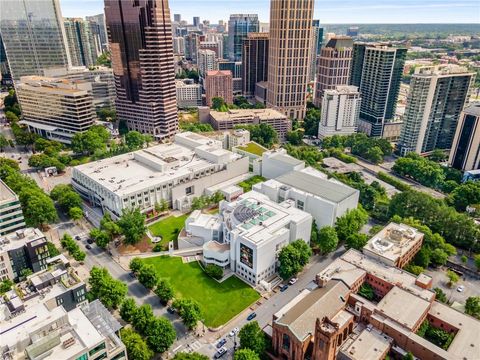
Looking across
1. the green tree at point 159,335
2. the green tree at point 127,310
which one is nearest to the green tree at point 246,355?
the green tree at point 159,335

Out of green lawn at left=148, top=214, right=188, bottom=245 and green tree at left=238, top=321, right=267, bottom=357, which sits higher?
green tree at left=238, top=321, right=267, bottom=357

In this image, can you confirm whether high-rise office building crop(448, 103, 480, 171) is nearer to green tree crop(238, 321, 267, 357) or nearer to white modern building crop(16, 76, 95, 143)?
green tree crop(238, 321, 267, 357)

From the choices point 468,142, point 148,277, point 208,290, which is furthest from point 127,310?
point 468,142

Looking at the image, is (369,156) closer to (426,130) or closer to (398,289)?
(426,130)

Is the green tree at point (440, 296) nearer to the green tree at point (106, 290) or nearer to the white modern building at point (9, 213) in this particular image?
the green tree at point (106, 290)

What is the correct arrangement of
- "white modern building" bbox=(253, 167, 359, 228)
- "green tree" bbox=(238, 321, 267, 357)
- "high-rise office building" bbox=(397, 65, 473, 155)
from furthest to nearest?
"high-rise office building" bbox=(397, 65, 473, 155) < "white modern building" bbox=(253, 167, 359, 228) < "green tree" bbox=(238, 321, 267, 357)

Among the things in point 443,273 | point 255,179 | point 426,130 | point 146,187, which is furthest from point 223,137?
point 443,273

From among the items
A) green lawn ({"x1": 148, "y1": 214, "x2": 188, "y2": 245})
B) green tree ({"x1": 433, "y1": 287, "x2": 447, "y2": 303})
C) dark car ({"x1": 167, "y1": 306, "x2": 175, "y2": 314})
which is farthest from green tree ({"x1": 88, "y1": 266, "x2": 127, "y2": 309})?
green tree ({"x1": 433, "y1": 287, "x2": 447, "y2": 303})
